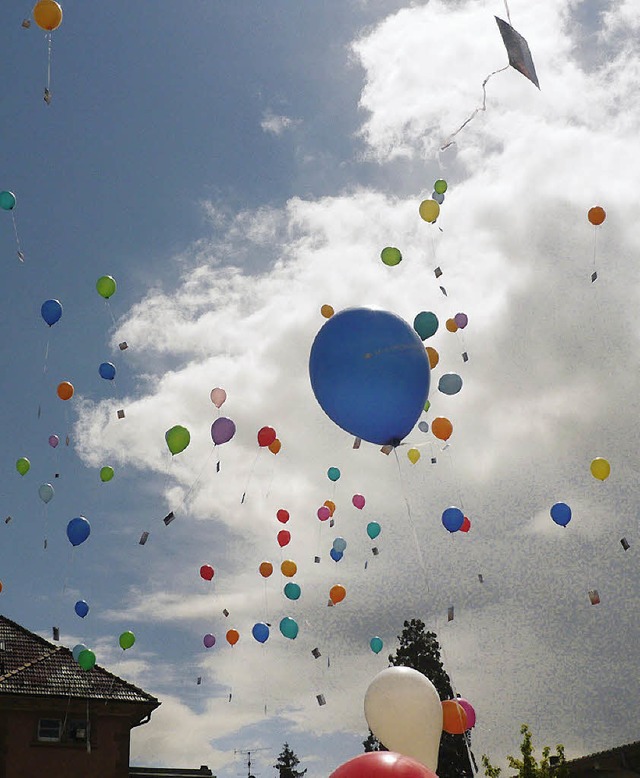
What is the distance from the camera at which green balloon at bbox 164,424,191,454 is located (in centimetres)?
874

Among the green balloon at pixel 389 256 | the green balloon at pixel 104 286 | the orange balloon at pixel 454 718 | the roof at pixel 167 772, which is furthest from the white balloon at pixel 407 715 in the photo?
the roof at pixel 167 772

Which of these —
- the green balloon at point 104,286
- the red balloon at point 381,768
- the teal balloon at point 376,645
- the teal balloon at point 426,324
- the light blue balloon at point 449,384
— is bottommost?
the red balloon at point 381,768

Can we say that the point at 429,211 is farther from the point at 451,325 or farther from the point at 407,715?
the point at 407,715

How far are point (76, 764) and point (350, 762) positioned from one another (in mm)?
12165

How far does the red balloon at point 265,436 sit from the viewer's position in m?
9.73

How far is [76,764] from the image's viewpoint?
1391cm

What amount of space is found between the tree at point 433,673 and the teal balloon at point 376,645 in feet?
48.6

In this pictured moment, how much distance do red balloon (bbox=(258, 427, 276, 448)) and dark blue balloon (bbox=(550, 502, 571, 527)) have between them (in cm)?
360

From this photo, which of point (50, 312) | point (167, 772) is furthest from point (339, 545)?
point (167, 772)

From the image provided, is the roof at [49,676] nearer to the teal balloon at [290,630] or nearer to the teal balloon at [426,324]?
the teal balloon at [290,630]

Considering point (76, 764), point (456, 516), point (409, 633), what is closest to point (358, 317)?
point (456, 516)

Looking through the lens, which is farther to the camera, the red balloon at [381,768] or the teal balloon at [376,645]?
the teal balloon at [376,645]

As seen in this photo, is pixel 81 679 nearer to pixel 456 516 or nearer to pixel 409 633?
pixel 456 516

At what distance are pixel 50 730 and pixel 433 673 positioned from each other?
1544cm
